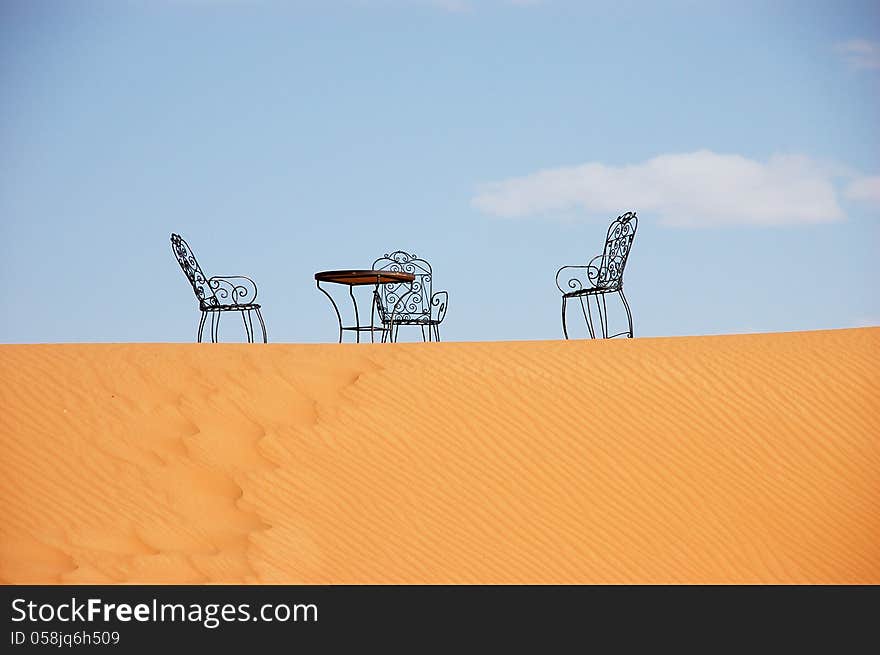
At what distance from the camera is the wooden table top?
8047mm

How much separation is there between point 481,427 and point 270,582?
5.41ft

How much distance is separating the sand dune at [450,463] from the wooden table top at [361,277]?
1.96 meters

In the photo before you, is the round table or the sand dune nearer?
the sand dune

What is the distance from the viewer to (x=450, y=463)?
16.3ft

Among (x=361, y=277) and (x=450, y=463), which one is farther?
(x=361, y=277)

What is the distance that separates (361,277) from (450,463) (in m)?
3.48

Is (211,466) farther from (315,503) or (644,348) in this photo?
(644,348)

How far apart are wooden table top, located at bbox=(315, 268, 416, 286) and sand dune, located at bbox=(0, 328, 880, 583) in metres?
1.96

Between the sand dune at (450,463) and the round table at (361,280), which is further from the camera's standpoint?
the round table at (361,280)

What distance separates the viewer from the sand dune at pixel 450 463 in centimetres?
425

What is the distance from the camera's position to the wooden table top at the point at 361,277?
8047 millimetres

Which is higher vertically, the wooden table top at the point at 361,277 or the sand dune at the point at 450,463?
the wooden table top at the point at 361,277

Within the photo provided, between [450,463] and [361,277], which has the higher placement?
[361,277]
